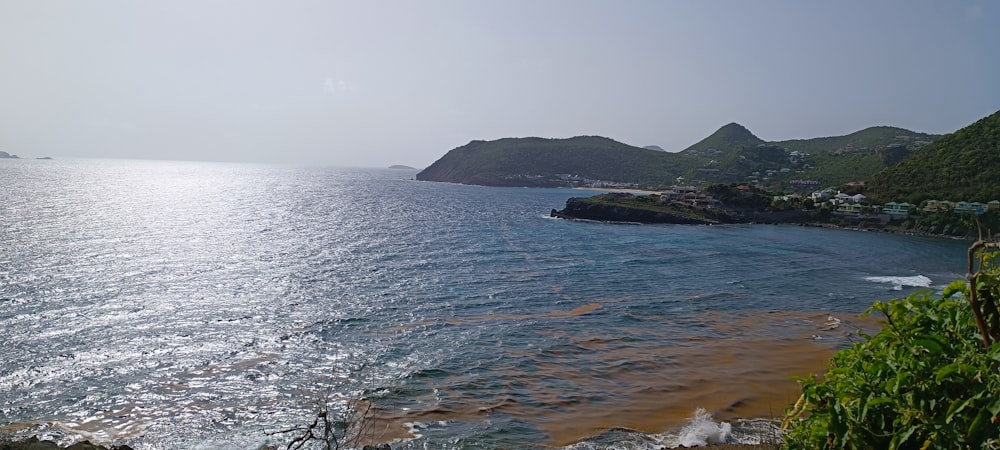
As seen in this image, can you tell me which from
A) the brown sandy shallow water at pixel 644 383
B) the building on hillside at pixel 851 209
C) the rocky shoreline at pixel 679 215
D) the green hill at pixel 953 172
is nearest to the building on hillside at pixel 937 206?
the green hill at pixel 953 172

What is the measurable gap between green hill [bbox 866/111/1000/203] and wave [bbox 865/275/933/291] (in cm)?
4579

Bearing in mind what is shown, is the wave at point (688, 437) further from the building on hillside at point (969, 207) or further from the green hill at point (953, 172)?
the green hill at point (953, 172)

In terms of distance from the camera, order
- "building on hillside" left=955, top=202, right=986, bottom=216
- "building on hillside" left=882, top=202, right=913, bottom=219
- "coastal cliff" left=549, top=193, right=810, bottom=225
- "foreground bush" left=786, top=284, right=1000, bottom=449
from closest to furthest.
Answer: "foreground bush" left=786, top=284, right=1000, bottom=449
"building on hillside" left=955, top=202, right=986, bottom=216
"building on hillside" left=882, top=202, right=913, bottom=219
"coastal cliff" left=549, top=193, right=810, bottom=225

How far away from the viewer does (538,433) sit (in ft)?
50.6

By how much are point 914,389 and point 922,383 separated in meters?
0.06

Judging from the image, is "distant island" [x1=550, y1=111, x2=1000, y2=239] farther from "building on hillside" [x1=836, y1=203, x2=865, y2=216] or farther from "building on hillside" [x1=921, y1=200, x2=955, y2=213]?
"building on hillside" [x1=836, y1=203, x2=865, y2=216]

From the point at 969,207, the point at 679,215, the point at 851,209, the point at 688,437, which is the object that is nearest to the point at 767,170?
the point at 851,209

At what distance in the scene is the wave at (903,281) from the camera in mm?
37438

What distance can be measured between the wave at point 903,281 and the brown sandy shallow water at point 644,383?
48.4 ft

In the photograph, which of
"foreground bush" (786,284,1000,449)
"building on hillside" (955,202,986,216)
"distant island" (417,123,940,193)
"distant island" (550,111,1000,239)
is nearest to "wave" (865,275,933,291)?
"distant island" (550,111,1000,239)

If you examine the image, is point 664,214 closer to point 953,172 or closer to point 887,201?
point 887,201

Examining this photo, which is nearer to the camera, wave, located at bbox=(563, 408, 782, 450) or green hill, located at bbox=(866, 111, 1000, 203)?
wave, located at bbox=(563, 408, 782, 450)

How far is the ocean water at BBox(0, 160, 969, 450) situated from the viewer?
52.9 feet

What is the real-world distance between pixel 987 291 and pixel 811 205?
3930 inches
